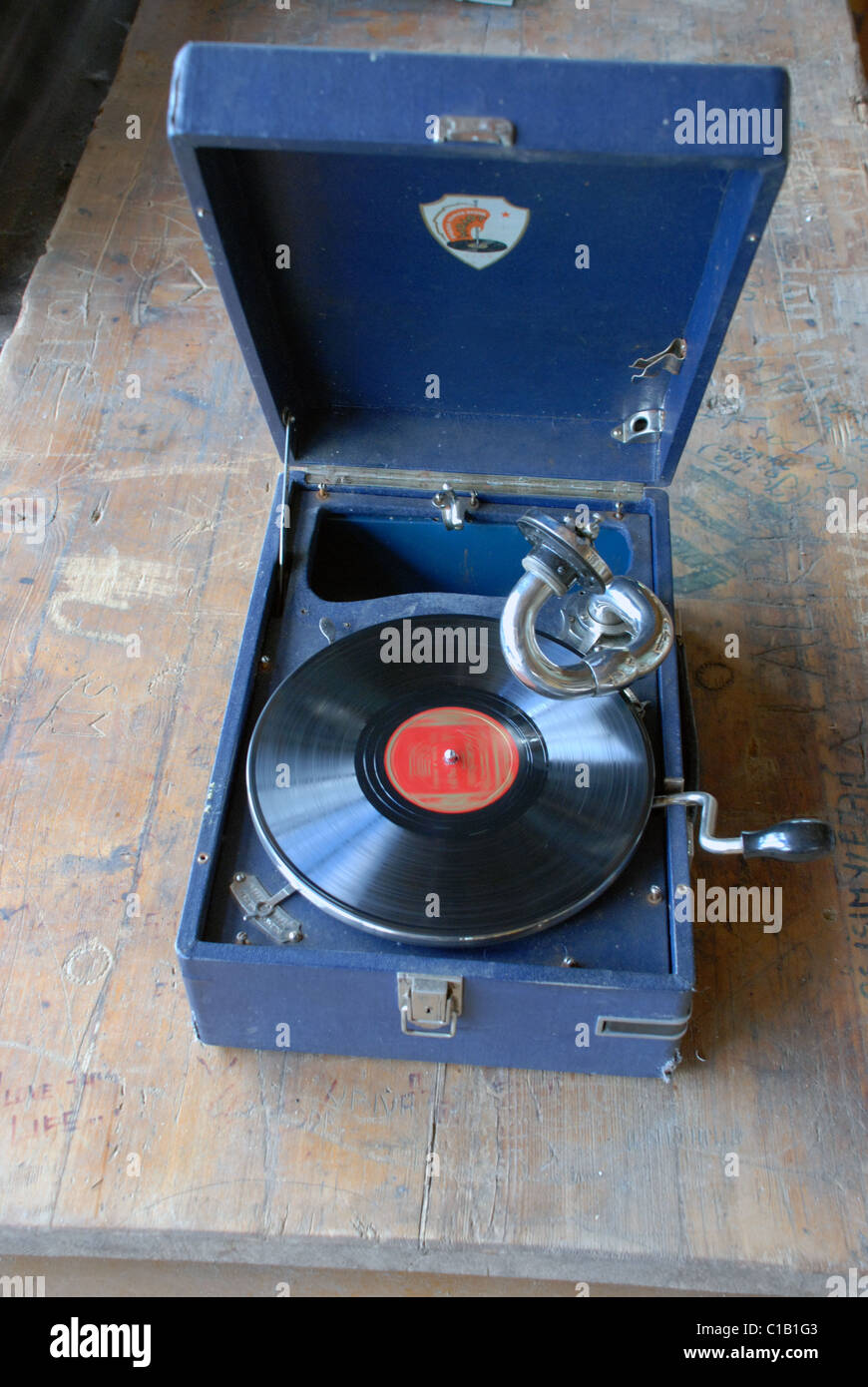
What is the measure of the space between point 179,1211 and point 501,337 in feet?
3.66

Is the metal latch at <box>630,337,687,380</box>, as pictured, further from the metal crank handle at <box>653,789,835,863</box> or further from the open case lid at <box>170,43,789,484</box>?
the metal crank handle at <box>653,789,835,863</box>

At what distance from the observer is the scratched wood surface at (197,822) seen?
1.20m

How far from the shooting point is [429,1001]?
116 centimetres

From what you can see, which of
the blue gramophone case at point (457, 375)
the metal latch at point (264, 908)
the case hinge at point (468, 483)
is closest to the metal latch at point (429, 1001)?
the blue gramophone case at point (457, 375)

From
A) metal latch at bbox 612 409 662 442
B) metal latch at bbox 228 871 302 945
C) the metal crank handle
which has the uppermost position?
A: metal latch at bbox 612 409 662 442

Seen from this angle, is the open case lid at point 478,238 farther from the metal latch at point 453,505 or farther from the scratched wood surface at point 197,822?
the scratched wood surface at point 197,822

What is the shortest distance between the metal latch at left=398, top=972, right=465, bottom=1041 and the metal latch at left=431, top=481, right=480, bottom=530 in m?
0.66

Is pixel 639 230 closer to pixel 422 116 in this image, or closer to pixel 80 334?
pixel 422 116

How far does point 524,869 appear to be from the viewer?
121 centimetres

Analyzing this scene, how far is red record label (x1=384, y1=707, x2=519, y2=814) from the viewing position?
128cm

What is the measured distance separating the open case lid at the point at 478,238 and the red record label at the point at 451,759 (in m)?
0.41

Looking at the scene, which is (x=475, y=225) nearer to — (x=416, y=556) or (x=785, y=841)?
(x=416, y=556)

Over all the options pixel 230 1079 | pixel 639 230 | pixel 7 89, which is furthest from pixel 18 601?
pixel 7 89

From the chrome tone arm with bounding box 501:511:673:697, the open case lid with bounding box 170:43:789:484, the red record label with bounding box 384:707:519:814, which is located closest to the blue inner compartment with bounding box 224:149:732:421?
the open case lid with bounding box 170:43:789:484
